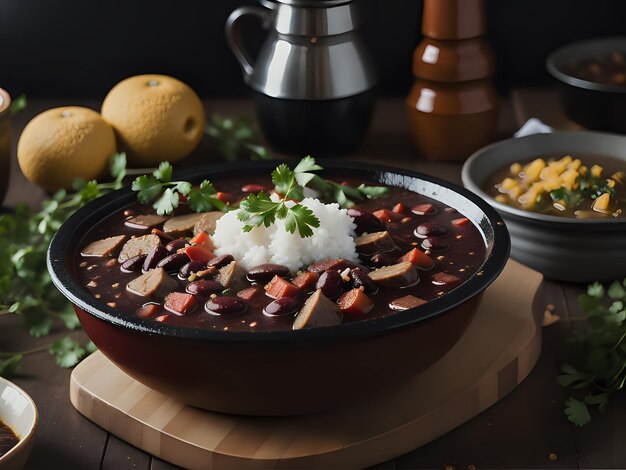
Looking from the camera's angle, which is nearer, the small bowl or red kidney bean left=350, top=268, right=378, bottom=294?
the small bowl

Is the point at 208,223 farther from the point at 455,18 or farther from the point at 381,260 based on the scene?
the point at 455,18

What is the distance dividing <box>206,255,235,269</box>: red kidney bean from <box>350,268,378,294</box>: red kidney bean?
281 mm

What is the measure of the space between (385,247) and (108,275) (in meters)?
0.62

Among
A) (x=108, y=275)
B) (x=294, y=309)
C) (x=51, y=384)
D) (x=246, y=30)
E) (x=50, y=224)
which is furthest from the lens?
(x=246, y=30)

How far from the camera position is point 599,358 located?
7.75 feet

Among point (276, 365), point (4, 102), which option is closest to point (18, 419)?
point (276, 365)

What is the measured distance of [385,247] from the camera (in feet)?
7.69

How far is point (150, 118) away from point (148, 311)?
1.43 metres

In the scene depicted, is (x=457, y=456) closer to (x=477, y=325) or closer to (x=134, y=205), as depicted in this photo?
(x=477, y=325)

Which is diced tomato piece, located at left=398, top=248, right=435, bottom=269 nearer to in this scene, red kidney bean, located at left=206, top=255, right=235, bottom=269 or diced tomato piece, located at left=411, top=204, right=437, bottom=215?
diced tomato piece, located at left=411, top=204, right=437, bottom=215

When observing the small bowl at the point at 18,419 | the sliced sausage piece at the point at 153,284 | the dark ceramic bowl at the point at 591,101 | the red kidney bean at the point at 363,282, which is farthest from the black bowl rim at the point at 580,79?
the small bowl at the point at 18,419

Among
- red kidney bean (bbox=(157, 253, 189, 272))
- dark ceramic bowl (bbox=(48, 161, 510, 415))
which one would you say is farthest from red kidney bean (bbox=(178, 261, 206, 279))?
dark ceramic bowl (bbox=(48, 161, 510, 415))

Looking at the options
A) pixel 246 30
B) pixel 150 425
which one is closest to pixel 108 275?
pixel 150 425

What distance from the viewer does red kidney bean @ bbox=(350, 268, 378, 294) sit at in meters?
Answer: 2.15
